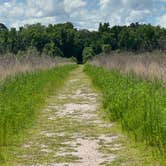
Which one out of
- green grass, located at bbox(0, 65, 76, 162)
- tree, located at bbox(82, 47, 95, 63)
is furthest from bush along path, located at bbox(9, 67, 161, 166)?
tree, located at bbox(82, 47, 95, 63)

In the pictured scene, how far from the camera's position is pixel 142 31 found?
67.3 metres

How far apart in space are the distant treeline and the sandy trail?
47.7 metres

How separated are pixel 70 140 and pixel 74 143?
11.9 inches

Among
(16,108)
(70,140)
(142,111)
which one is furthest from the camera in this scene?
(16,108)

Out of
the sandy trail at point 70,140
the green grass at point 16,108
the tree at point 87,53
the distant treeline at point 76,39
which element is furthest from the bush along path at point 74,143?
the tree at point 87,53

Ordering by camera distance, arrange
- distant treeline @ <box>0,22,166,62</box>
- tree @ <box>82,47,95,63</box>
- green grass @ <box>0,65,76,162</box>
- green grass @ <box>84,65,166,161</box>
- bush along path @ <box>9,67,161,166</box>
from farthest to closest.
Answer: tree @ <box>82,47,95,63</box>, distant treeline @ <box>0,22,166,62</box>, green grass @ <box>0,65,76,162</box>, green grass @ <box>84,65,166,161</box>, bush along path @ <box>9,67,161,166</box>

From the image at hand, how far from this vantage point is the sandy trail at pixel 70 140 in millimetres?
7527

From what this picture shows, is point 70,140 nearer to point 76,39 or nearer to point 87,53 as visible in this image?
point 87,53

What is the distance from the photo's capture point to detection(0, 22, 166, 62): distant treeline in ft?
210

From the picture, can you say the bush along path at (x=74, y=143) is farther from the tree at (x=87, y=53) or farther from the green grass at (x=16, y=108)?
the tree at (x=87, y=53)

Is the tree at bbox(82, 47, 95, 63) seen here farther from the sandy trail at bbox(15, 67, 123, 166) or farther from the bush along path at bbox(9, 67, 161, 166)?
the bush along path at bbox(9, 67, 161, 166)

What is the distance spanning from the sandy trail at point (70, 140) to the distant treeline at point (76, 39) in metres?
47.7

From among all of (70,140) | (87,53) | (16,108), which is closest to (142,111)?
(70,140)

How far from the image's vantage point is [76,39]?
8075 cm
